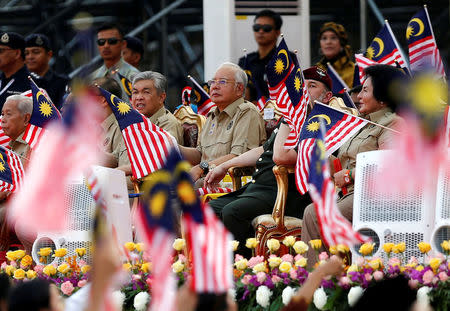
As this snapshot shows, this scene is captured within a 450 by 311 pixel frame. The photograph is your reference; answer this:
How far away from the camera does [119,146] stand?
26.9 ft

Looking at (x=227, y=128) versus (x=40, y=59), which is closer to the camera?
(x=227, y=128)

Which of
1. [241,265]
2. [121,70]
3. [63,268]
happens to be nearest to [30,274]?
[63,268]

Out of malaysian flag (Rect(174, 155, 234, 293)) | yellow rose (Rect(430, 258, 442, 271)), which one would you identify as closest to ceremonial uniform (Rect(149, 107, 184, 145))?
Answer: yellow rose (Rect(430, 258, 442, 271))

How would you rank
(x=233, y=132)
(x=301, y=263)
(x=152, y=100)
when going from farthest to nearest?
(x=152, y=100), (x=233, y=132), (x=301, y=263)

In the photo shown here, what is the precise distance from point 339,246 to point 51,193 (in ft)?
6.54

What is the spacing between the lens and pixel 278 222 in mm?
6801

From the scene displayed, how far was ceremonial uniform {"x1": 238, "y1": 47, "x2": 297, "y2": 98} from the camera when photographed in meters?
9.14

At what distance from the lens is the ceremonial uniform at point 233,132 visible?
756 centimetres

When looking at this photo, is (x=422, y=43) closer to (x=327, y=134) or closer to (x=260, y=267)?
(x=327, y=134)

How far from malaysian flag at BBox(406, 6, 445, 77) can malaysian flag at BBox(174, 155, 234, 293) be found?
5.16 m

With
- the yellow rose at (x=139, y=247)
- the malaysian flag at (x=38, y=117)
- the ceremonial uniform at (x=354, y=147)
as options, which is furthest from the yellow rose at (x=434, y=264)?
the malaysian flag at (x=38, y=117)

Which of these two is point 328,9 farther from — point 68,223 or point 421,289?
point 421,289

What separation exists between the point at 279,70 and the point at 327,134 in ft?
3.36

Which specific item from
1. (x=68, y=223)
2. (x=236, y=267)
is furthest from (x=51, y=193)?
(x=68, y=223)
